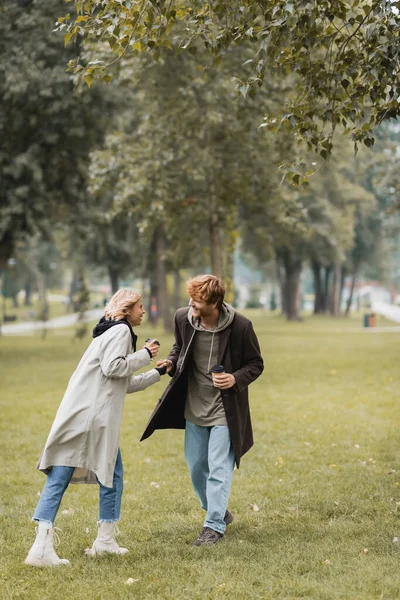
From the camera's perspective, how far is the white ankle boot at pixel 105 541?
5.79 m

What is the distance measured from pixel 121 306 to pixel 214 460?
1.26 meters

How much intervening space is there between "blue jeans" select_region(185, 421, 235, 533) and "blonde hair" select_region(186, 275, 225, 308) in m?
0.90

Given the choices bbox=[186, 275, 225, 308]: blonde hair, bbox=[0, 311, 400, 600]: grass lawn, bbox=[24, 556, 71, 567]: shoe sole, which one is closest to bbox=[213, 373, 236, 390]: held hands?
bbox=[186, 275, 225, 308]: blonde hair

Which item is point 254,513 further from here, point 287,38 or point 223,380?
point 287,38

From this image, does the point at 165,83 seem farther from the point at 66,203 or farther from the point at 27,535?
the point at 27,535

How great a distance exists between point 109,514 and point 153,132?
48.5 ft

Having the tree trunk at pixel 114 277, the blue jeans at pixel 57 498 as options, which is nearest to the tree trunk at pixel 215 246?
the blue jeans at pixel 57 498

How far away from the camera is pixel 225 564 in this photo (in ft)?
18.4

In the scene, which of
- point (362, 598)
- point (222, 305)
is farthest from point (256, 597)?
point (222, 305)

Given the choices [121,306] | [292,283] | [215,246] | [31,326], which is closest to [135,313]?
[121,306]

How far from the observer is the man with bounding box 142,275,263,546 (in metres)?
6.04

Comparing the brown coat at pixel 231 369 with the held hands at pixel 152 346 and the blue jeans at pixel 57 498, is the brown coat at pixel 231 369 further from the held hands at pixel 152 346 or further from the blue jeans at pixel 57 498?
the blue jeans at pixel 57 498

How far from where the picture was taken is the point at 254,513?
23.3 feet

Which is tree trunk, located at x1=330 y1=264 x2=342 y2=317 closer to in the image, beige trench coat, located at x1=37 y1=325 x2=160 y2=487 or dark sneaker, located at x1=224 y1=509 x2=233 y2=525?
dark sneaker, located at x1=224 y1=509 x2=233 y2=525
